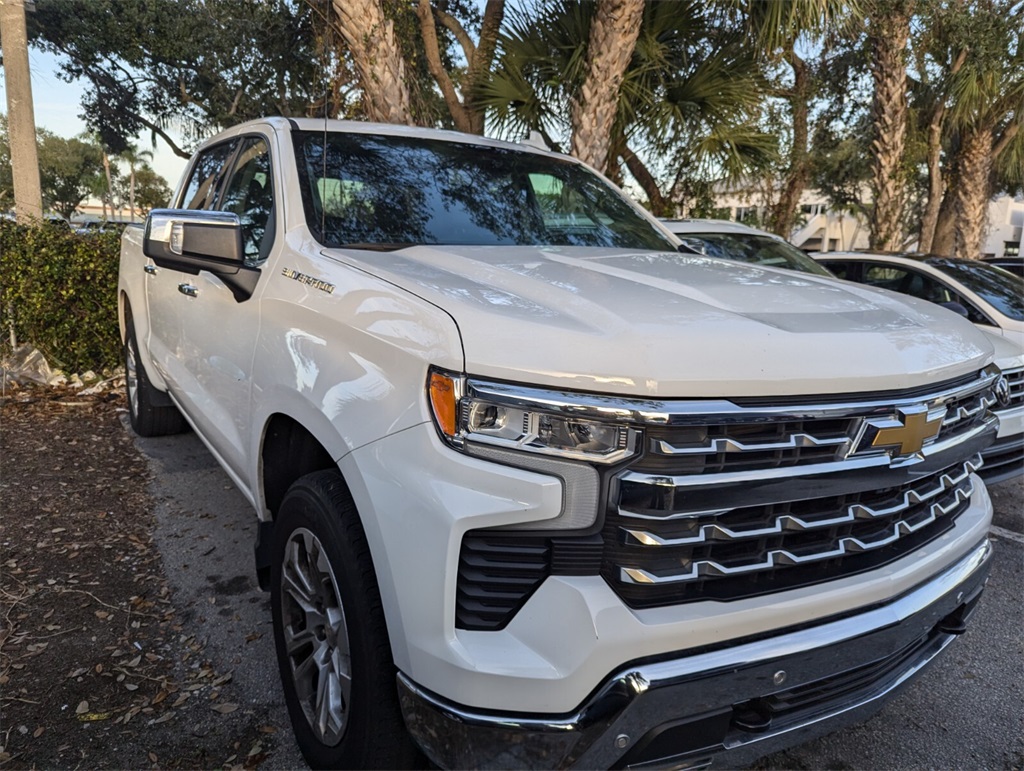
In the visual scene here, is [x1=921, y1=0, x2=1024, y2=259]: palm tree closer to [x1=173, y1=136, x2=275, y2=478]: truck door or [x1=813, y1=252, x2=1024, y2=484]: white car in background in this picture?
[x1=813, y1=252, x2=1024, y2=484]: white car in background

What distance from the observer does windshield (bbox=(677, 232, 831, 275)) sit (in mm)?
6281

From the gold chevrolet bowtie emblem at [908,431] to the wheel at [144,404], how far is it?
4.31 meters

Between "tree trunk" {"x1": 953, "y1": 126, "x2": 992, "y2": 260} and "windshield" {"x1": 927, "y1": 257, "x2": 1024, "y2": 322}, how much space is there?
8593mm

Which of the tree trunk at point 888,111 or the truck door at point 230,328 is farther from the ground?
the tree trunk at point 888,111

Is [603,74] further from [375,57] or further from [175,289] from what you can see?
[175,289]

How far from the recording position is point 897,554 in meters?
1.84

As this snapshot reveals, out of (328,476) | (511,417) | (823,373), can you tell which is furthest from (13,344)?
(823,373)

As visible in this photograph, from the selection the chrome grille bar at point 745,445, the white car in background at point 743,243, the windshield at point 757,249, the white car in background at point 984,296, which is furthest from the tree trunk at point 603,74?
Result: the chrome grille bar at point 745,445

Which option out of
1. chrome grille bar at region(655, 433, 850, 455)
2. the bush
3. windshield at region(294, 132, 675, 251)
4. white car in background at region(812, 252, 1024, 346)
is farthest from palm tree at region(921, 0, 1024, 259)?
chrome grille bar at region(655, 433, 850, 455)

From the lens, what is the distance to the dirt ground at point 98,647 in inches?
88.0

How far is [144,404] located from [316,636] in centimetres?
356

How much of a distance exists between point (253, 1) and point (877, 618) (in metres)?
9.98

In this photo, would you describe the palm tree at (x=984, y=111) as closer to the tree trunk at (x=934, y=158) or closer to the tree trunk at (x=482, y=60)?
the tree trunk at (x=934, y=158)

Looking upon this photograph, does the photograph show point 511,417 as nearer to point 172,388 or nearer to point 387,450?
point 387,450
